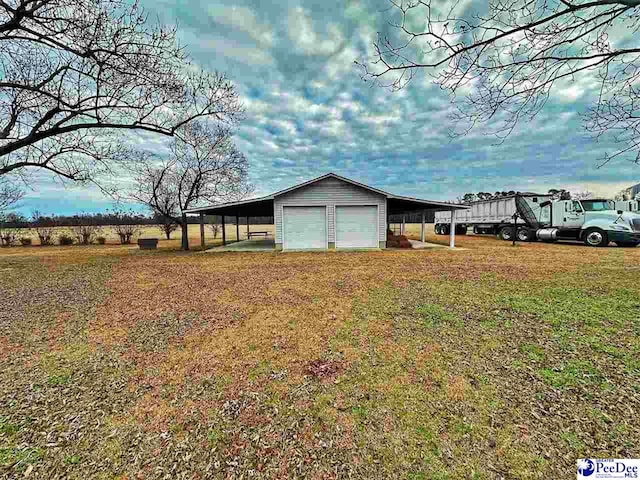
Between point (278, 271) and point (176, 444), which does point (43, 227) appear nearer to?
point (278, 271)

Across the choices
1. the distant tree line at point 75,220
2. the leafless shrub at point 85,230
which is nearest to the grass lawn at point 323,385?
the distant tree line at point 75,220

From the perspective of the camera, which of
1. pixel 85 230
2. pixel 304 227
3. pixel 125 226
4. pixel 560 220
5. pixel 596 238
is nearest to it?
pixel 304 227

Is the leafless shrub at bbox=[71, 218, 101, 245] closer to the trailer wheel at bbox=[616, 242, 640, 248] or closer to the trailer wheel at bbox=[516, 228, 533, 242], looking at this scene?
the trailer wheel at bbox=[516, 228, 533, 242]

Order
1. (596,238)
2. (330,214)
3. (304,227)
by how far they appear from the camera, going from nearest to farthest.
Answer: (330,214) < (304,227) < (596,238)

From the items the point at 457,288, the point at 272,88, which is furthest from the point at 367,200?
the point at 457,288

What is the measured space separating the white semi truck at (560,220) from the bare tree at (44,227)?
37.2 meters

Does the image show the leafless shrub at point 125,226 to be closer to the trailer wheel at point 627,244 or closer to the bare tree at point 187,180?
the bare tree at point 187,180

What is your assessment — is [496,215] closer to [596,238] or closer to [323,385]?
[596,238]

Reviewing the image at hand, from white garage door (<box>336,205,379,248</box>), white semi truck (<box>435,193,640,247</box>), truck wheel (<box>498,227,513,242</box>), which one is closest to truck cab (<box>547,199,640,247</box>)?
white semi truck (<box>435,193,640,247</box>)

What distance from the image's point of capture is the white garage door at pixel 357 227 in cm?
1457

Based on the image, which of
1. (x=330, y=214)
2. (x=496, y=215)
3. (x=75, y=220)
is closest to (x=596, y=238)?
(x=496, y=215)

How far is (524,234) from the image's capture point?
1902cm

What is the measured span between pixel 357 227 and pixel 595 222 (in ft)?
41.3

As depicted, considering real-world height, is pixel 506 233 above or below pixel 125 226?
below
